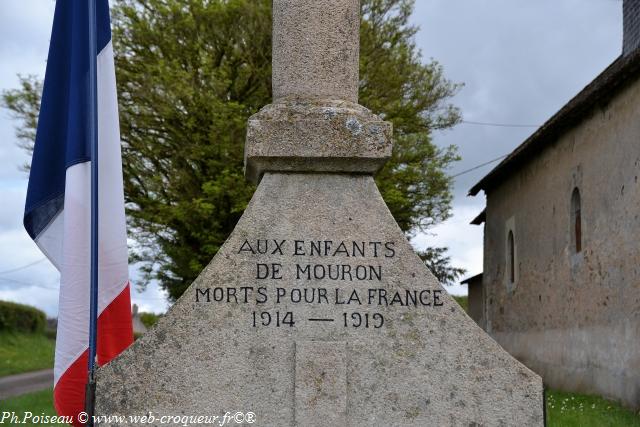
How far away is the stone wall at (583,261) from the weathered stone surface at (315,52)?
9087 mm

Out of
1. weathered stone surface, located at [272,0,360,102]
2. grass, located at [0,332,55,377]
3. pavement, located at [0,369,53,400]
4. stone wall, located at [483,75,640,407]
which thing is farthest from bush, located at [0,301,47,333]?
weathered stone surface, located at [272,0,360,102]

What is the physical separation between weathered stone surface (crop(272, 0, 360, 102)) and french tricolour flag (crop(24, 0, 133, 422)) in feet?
3.13

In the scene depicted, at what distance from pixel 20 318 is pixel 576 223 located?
18.6 meters

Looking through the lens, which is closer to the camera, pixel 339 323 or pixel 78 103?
pixel 339 323

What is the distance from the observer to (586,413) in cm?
1126

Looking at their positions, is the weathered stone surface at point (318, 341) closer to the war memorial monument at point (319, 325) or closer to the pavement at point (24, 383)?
the war memorial monument at point (319, 325)

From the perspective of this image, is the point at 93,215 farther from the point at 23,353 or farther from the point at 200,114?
the point at 23,353

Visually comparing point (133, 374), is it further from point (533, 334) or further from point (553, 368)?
point (533, 334)

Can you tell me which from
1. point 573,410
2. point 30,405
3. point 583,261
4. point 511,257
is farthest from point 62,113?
point 511,257

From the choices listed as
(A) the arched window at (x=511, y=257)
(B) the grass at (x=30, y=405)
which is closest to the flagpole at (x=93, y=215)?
(B) the grass at (x=30, y=405)

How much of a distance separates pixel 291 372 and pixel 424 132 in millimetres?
14987

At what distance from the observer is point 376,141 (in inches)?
168

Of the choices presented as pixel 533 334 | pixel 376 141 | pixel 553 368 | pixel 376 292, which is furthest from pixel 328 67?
pixel 533 334

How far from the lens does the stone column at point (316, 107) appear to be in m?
4.21
